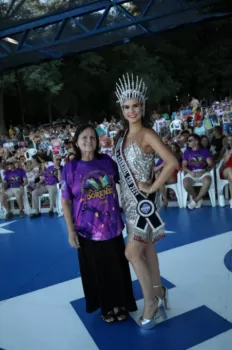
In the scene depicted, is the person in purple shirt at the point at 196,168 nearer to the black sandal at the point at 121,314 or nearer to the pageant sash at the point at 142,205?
the black sandal at the point at 121,314

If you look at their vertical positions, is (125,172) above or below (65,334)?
above

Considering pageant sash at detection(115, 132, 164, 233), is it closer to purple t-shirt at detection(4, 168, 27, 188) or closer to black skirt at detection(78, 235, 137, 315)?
black skirt at detection(78, 235, 137, 315)

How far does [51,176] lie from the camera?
593 centimetres

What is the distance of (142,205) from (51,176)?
395cm

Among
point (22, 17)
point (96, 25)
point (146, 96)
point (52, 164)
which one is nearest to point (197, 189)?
point (52, 164)

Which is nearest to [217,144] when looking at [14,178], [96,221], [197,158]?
[197,158]

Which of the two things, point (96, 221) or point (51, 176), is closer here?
point (96, 221)

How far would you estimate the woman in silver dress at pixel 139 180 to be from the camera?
2168mm

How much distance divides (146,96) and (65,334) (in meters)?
1.67

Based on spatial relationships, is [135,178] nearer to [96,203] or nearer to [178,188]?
[96,203]

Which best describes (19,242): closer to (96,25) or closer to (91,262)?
(91,262)

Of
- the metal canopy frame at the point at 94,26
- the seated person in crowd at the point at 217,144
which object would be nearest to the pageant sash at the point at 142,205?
the metal canopy frame at the point at 94,26

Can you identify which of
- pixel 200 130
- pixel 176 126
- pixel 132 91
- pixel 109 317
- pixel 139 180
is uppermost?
pixel 176 126

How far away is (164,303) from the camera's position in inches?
97.7
